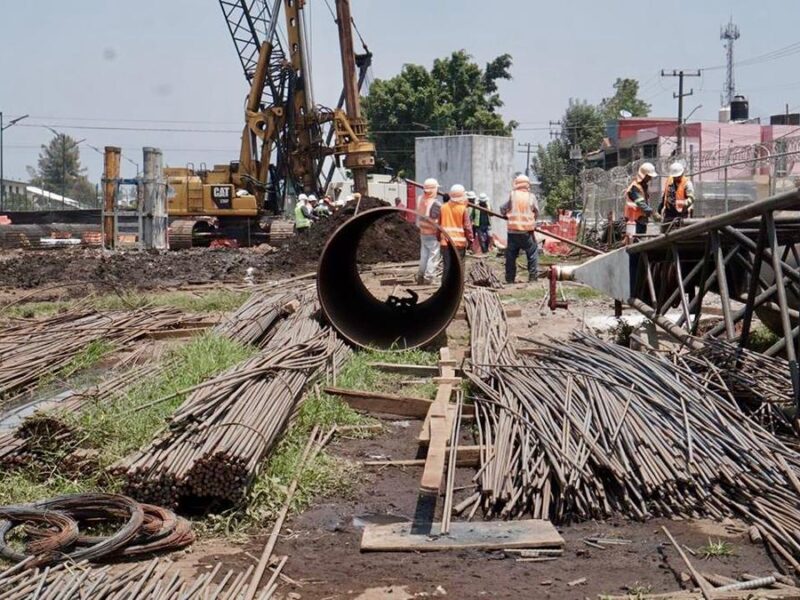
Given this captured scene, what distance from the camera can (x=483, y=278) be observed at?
49.7 ft

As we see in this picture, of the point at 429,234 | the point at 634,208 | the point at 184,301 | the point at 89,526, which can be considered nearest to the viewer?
the point at 89,526

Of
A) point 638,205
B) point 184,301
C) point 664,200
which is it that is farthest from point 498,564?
point 638,205

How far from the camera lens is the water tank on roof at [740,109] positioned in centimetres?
6300

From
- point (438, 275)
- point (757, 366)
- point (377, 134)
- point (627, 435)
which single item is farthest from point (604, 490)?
point (377, 134)

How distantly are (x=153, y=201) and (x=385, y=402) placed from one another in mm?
17023

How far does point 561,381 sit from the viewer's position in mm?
6293

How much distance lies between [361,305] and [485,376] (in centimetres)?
401

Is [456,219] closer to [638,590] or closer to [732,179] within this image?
[638,590]

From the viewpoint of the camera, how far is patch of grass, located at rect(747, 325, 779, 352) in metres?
8.66

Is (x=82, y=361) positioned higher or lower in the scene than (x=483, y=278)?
lower

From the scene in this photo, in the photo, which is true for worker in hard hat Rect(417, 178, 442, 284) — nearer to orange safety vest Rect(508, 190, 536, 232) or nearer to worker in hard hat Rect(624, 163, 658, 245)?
orange safety vest Rect(508, 190, 536, 232)

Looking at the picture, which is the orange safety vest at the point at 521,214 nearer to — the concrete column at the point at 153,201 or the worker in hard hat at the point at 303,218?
the worker in hard hat at the point at 303,218

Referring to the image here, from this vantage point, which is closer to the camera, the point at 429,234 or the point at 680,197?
the point at 680,197

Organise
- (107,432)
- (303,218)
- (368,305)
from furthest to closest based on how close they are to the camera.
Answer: (303,218)
(368,305)
(107,432)
